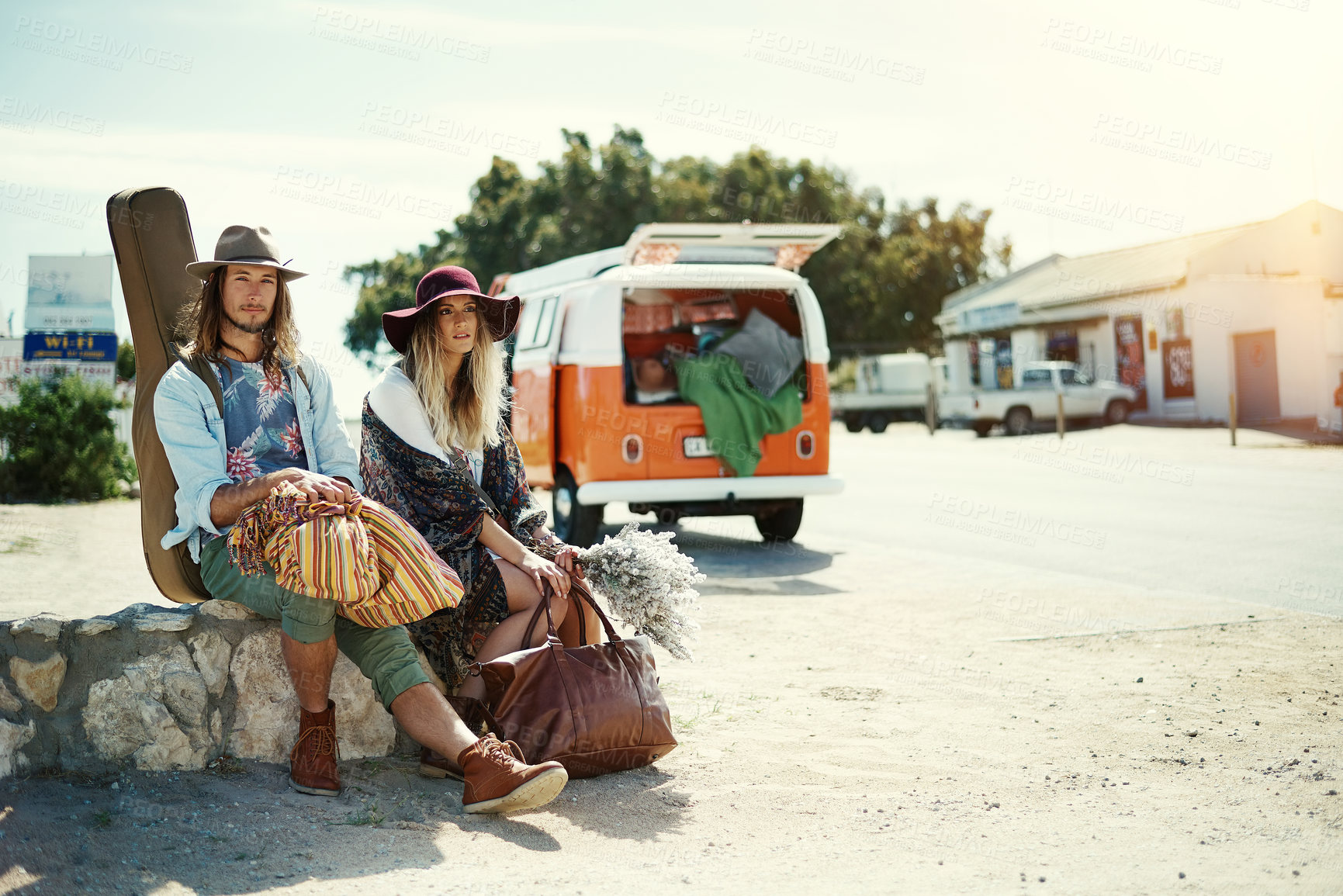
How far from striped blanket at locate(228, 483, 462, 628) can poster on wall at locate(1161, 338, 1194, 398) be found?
99.9ft

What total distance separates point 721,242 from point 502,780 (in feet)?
22.6

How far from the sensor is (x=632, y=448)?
936 cm

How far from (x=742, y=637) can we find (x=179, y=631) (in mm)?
3236

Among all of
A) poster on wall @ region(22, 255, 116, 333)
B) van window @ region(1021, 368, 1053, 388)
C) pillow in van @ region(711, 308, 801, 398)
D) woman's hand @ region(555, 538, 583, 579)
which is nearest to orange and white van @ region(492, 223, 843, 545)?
pillow in van @ region(711, 308, 801, 398)

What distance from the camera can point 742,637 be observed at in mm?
6367

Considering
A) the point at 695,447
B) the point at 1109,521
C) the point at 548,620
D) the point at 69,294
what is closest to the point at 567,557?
the point at 548,620

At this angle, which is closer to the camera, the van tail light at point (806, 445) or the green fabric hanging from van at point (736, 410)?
the green fabric hanging from van at point (736, 410)

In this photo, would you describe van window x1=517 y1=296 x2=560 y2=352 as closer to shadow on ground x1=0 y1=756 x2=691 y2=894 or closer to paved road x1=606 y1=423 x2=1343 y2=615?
paved road x1=606 y1=423 x2=1343 y2=615

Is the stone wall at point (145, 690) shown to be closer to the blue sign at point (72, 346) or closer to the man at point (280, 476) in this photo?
the man at point (280, 476)

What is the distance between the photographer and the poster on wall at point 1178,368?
30688 mm

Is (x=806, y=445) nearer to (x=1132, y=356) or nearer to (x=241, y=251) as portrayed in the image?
(x=241, y=251)

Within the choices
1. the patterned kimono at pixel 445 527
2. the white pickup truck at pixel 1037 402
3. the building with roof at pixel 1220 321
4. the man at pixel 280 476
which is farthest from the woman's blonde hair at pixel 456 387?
the white pickup truck at pixel 1037 402

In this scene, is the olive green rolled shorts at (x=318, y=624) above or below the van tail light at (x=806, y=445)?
below

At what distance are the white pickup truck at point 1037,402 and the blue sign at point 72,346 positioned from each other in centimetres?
1909
